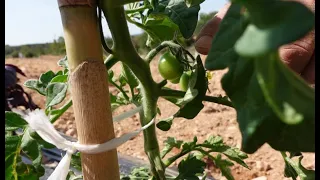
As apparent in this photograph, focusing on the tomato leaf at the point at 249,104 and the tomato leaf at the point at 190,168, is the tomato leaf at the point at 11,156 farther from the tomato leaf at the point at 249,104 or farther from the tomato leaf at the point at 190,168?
the tomato leaf at the point at 249,104

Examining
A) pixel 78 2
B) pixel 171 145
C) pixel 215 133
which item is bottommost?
pixel 215 133

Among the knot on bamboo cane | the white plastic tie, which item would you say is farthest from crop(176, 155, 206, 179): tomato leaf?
the knot on bamboo cane

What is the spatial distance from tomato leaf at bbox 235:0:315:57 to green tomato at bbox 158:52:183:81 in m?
0.74

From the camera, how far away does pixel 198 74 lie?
0.98 m

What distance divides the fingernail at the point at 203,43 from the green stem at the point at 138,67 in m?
0.14

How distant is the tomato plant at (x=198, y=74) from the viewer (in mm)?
365

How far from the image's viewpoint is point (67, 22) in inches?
32.7

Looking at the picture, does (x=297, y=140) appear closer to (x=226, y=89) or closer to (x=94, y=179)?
(x=226, y=89)

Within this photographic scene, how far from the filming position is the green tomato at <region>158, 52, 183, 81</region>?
3.71ft

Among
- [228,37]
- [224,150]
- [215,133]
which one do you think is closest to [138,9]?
[224,150]

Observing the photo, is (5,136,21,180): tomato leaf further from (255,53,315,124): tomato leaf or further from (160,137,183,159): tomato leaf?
(255,53,315,124): tomato leaf

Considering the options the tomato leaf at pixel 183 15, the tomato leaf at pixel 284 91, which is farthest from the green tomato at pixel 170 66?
the tomato leaf at pixel 284 91

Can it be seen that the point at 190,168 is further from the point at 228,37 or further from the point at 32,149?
the point at 228,37

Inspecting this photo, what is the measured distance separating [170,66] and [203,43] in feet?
0.41
